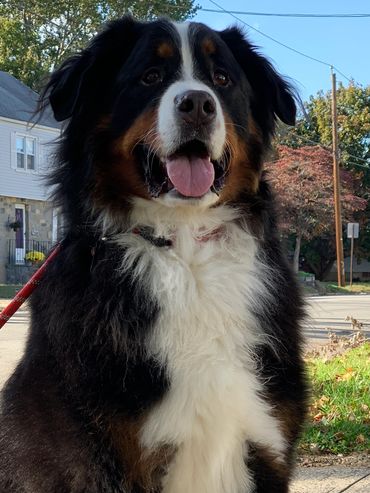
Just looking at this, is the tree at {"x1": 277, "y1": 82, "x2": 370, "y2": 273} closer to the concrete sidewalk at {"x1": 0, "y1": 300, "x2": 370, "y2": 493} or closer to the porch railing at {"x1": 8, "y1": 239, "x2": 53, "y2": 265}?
the porch railing at {"x1": 8, "y1": 239, "x2": 53, "y2": 265}

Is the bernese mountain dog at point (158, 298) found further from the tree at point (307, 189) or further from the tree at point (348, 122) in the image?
the tree at point (348, 122)

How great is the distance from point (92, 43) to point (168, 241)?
1.03m

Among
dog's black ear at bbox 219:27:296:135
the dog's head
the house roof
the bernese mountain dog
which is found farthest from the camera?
the house roof

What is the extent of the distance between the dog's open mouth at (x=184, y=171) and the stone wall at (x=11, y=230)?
23.9m

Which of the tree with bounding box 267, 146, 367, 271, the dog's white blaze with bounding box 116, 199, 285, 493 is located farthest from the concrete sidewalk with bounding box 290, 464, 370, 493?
the tree with bounding box 267, 146, 367, 271

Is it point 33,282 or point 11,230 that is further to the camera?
point 11,230

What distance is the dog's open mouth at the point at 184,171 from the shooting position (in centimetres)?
295

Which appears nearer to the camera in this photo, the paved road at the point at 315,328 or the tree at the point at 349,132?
the paved road at the point at 315,328

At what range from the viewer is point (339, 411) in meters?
4.90

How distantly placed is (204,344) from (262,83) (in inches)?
58.2

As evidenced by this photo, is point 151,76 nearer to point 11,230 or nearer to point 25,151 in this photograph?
point 11,230

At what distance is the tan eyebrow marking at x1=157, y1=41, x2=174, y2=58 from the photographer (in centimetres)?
303

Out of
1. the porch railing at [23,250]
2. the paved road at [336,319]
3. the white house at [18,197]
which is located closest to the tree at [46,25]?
the white house at [18,197]

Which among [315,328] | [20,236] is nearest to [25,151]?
[20,236]
